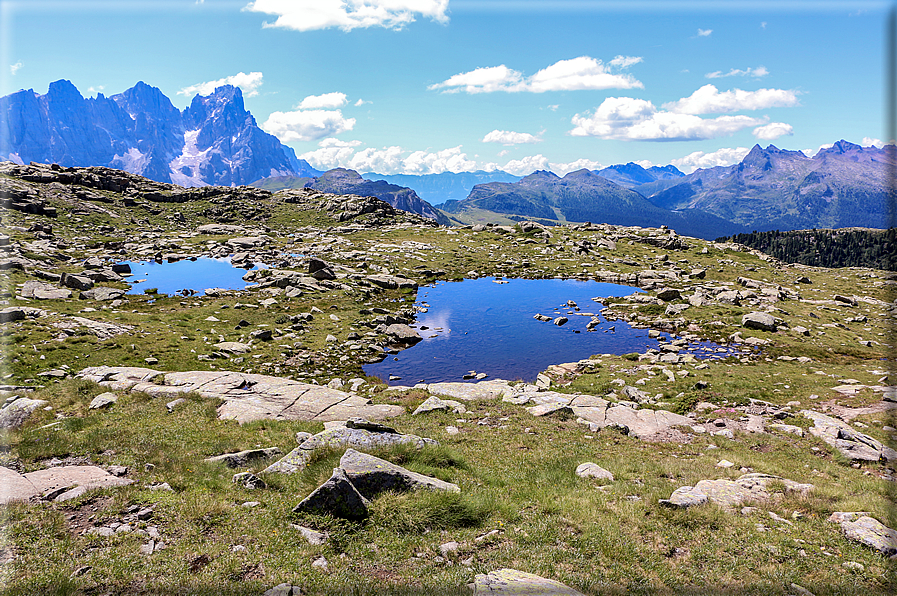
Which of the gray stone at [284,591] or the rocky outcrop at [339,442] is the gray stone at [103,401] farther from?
the gray stone at [284,591]

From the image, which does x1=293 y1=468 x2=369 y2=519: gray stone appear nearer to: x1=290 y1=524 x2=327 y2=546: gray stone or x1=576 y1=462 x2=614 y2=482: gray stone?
x1=290 y1=524 x2=327 y2=546: gray stone

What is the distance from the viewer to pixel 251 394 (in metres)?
22.5

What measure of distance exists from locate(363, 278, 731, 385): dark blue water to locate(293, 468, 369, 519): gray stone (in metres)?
20.2

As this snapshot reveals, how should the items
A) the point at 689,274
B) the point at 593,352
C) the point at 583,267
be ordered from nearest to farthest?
1. the point at 593,352
2. the point at 689,274
3. the point at 583,267

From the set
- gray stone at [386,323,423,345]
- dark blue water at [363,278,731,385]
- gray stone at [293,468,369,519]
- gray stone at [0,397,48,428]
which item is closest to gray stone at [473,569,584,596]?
gray stone at [293,468,369,519]

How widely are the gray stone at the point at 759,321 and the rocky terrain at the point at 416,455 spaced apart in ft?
2.78

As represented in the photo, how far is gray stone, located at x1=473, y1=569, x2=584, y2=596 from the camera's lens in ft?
26.4

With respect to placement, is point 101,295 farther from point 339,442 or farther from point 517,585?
point 517,585

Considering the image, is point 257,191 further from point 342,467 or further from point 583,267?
point 342,467

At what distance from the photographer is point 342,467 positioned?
11812 millimetres

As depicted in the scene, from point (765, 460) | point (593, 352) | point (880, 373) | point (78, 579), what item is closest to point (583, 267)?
point (593, 352)

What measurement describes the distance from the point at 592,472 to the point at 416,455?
645 cm

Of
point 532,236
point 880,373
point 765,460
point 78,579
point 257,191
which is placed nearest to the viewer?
point 78,579

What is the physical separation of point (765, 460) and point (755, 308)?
3630cm
